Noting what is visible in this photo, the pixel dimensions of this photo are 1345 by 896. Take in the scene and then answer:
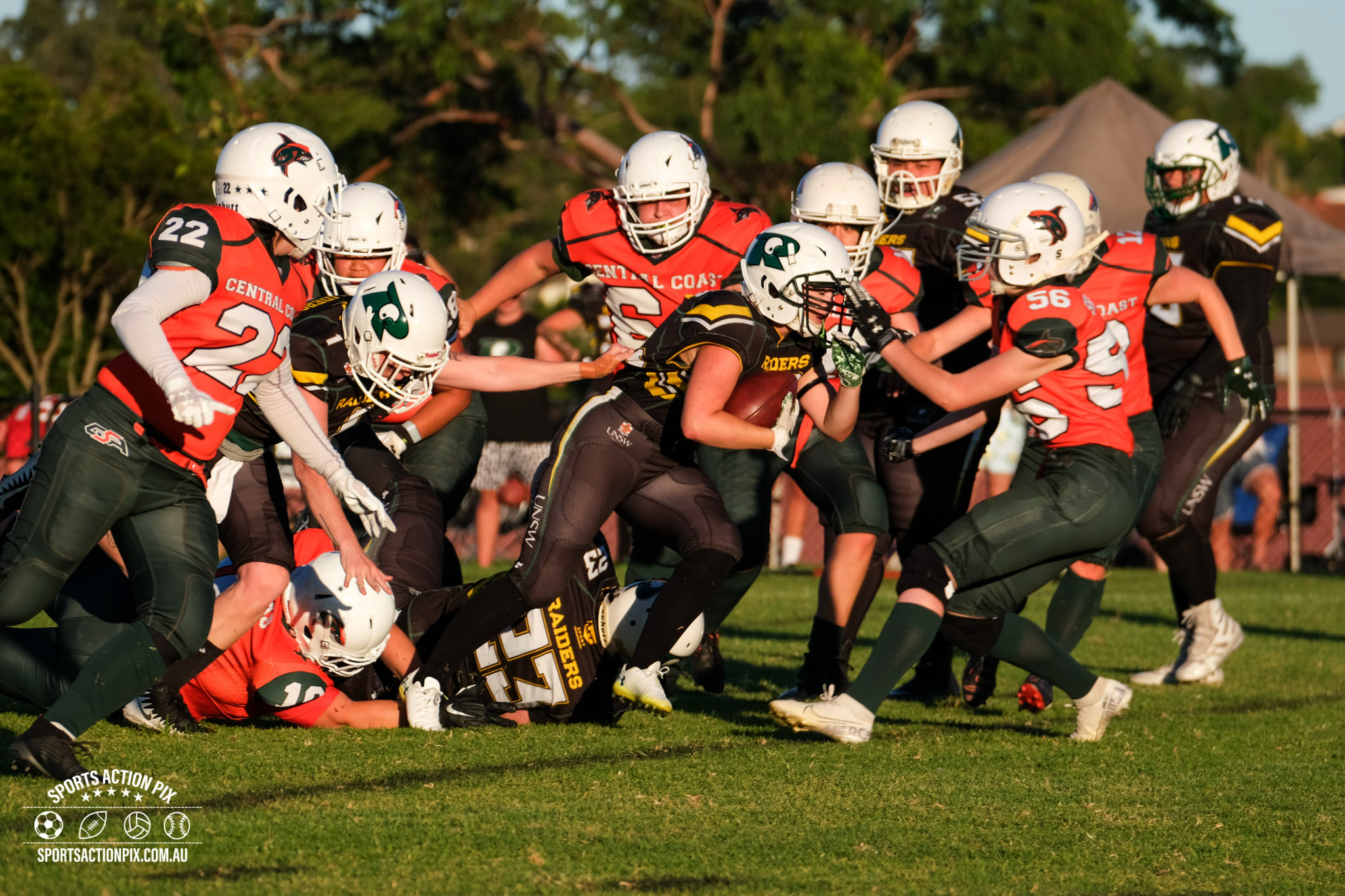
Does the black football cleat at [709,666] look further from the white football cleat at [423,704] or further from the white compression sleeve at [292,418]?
the white compression sleeve at [292,418]

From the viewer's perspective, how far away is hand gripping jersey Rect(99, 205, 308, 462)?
4309 mm

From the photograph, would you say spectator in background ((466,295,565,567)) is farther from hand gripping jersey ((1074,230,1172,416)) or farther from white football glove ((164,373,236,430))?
white football glove ((164,373,236,430))

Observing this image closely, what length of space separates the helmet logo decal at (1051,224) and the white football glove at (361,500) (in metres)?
2.40

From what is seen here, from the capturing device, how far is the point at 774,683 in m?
6.67

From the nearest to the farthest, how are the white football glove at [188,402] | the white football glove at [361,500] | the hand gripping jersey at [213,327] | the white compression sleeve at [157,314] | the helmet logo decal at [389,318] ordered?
the white football glove at [188,402] < the white compression sleeve at [157,314] < the hand gripping jersey at [213,327] < the white football glove at [361,500] < the helmet logo decal at [389,318]

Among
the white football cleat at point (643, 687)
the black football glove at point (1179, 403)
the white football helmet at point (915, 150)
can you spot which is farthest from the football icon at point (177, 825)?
the black football glove at point (1179, 403)

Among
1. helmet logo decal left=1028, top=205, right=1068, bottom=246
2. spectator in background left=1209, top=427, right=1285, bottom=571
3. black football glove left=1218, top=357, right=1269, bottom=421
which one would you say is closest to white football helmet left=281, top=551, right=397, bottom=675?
helmet logo decal left=1028, top=205, right=1068, bottom=246

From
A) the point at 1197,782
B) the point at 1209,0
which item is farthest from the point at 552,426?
the point at 1209,0

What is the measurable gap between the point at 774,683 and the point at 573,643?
151cm

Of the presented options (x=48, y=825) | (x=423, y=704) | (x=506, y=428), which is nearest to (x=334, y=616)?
(x=423, y=704)

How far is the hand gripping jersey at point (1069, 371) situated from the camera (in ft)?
16.8

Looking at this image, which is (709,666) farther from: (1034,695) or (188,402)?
(188,402)

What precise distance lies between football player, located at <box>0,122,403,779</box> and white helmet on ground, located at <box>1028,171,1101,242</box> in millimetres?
2733

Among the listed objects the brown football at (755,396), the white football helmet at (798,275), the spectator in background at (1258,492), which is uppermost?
the white football helmet at (798,275)
